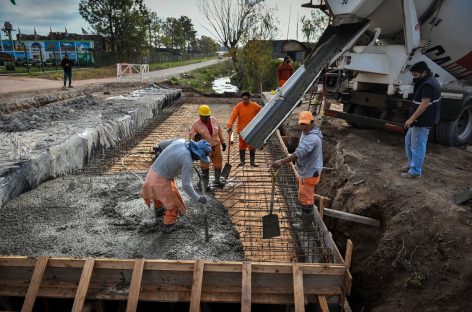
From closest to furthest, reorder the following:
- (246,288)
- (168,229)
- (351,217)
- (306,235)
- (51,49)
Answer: (246,288), (168,229), (351,217), (306,235), (51,49)

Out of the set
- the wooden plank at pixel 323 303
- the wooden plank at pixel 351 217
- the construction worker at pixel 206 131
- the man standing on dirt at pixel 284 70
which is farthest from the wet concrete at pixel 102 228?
the man standing on dirt at pixel 284 70

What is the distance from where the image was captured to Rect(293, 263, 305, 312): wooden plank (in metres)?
3.29

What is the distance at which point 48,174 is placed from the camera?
5770mm

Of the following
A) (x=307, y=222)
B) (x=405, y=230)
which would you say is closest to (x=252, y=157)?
(x=307, y=222)

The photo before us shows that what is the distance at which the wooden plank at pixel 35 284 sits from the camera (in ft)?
10.8

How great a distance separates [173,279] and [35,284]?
137 centimetres

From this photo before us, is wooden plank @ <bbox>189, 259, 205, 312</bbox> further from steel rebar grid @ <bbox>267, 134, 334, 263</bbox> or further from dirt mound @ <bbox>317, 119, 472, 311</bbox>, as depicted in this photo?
dirt mound @ <bbox>317, 119, 472, 311</bbox>

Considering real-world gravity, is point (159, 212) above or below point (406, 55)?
below

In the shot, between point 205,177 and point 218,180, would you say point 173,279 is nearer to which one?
point 205,177

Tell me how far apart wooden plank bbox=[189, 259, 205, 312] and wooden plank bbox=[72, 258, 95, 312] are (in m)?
1.06

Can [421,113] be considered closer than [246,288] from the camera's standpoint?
No

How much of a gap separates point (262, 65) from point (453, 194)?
670 inches

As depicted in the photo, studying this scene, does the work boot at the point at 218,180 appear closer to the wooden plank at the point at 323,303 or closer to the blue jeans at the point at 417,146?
the wooden plank at the point at 323,303

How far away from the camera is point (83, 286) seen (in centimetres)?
337
